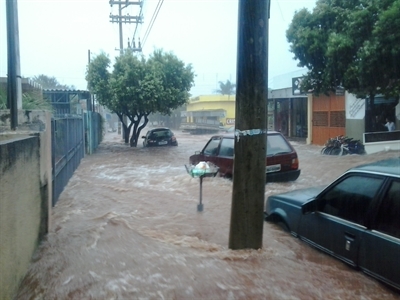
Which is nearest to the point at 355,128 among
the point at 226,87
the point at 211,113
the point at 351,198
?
the point at 351,198

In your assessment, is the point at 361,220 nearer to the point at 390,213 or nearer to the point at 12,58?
the point at 390,213

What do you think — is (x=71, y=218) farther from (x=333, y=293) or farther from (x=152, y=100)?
(x=152, y=100)

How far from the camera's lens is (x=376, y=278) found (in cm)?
407

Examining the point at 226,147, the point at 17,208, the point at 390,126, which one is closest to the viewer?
the point at 17,208

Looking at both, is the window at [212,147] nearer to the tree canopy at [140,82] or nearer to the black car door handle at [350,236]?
the black car door handle at [350,236]

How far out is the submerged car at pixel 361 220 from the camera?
13.0 feet

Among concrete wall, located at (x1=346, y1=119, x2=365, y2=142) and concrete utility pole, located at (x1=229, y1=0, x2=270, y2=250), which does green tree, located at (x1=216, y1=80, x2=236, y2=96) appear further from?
concrete utility pole, located at (x1=229, y1=0, x2=270, y2=250)

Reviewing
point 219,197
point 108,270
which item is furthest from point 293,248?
point 219,197

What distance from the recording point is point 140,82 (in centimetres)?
2434

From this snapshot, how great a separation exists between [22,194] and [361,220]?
3284mm

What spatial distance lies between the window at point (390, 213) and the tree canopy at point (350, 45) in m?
11.4

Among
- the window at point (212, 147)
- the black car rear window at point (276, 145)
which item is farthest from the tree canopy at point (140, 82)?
the black car rear window at point (276, 145)

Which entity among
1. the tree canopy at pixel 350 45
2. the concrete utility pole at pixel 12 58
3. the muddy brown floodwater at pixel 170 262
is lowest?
the muddy brown floodwater at pixel 170 262

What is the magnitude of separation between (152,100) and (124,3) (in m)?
12.4
